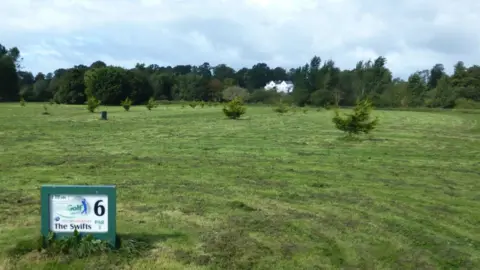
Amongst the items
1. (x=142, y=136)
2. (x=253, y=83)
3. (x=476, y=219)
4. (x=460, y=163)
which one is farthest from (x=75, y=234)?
(x=253, y=83)

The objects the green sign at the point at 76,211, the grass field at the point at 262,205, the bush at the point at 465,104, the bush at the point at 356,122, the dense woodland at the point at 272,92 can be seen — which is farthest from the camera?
the dense woodland at the point at 272,92

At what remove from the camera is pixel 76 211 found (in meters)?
5.93

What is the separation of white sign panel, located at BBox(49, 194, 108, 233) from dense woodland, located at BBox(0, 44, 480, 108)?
59.2m

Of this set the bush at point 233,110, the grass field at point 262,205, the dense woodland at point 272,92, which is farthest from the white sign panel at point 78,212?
the dense woodland at point 272,92

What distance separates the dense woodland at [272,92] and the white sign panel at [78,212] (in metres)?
59.2

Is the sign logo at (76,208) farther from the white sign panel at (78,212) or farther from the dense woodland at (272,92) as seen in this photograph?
the dense woodland at (272,92)

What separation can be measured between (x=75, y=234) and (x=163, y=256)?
3.23 ft

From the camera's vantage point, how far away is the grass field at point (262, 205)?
6059 millimetres

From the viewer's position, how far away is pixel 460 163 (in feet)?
49.0

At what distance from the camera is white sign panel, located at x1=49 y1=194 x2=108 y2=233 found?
5914 millimetres

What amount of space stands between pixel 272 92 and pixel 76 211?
97303mm

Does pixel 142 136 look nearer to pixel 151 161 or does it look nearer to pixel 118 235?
pixel 151 161

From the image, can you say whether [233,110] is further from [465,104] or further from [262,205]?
[465,104]

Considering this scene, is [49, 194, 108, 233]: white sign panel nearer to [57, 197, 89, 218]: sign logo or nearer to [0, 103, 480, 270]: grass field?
[57, 197, 89, 218]: sign logo
